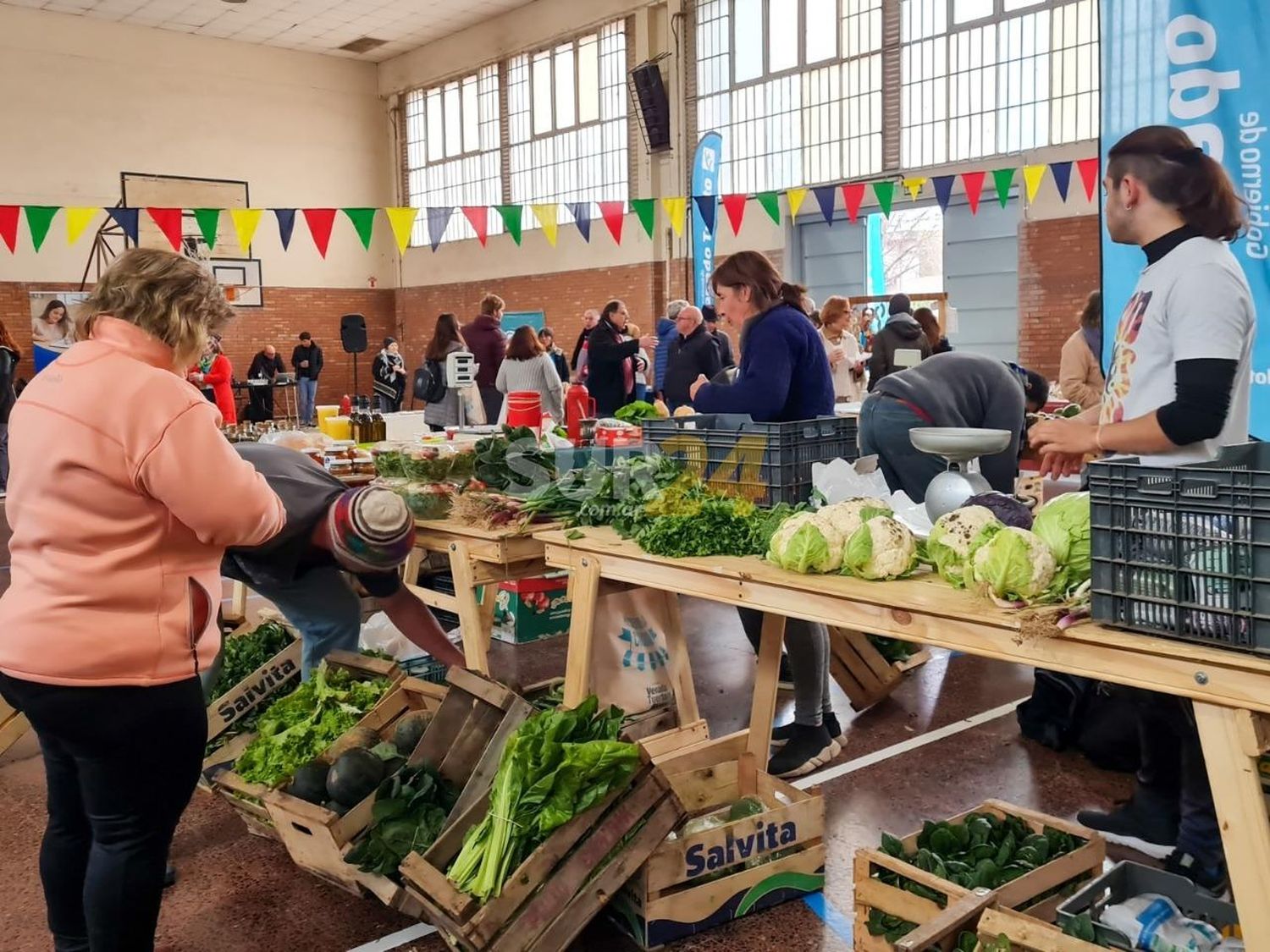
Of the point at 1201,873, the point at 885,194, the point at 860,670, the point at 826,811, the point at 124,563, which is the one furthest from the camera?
the point at 885,194

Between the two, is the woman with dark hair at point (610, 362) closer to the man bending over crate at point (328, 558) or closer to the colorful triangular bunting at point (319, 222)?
the colorful triangular bunting at point (319, 222)

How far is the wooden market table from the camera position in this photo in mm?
1788

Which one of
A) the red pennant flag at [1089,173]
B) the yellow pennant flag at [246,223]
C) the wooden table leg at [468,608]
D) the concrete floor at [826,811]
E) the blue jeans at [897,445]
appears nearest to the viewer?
the concrete floor at [826,811]

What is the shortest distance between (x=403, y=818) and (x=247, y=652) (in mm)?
1441

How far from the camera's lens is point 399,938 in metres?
2.65

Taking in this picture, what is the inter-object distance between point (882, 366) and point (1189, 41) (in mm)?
4009

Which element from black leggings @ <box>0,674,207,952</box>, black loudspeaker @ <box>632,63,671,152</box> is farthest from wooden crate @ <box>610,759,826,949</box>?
black loudspeaker @ <box>632,63,671,152</box>

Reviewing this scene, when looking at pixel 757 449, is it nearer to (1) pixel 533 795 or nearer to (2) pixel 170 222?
(1) pixel 533 795

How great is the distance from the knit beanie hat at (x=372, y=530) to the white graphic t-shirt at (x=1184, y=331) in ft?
5.78

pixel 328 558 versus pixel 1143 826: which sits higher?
pixel 328 558

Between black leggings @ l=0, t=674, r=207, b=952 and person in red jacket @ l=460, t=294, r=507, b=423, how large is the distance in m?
7.22

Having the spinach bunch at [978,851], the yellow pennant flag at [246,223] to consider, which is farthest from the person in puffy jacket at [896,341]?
the yellow pennant flag at [246,223]

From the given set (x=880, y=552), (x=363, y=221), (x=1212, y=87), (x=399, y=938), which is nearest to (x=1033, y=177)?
(x=363, y=221)

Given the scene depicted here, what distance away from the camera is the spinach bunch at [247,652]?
375 cm
